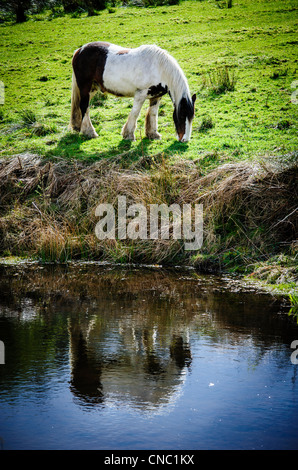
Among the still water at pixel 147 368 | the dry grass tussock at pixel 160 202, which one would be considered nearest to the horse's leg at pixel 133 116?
the dry grass tussock at pixel 160 202

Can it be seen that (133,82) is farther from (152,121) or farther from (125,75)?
(152,121)

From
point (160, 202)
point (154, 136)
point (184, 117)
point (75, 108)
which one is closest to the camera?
point (160, 202)

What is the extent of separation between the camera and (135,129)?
39.8ft

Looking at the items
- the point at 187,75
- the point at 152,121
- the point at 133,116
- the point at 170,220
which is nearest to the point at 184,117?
the point at 152,121

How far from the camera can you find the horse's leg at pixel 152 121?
11.7 m

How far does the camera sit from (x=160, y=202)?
9.38 metres

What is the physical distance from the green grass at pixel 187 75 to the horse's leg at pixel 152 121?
207 mm

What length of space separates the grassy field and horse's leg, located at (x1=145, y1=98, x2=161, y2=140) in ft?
0.83

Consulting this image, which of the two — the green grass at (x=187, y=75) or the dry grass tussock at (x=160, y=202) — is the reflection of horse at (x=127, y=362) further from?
the green grass at (x=187, y=75)

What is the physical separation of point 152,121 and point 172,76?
104 cm

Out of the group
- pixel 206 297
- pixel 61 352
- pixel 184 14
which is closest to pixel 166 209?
pixel 206 297

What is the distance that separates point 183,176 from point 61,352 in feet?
16.9

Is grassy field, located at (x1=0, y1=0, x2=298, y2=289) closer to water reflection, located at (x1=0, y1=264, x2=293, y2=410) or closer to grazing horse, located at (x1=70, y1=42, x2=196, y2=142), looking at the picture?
grazing horse, located at (x1=70, y1=42, x2=196, y2=142)
